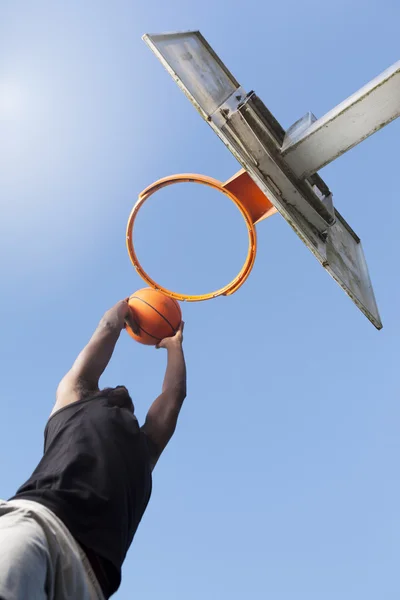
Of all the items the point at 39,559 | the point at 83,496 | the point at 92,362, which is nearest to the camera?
the point at 39,559

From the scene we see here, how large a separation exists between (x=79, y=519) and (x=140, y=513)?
804 millimetres

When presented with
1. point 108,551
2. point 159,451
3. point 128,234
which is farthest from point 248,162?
point 108,551

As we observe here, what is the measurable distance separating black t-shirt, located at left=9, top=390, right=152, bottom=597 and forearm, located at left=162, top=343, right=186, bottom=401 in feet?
3.02

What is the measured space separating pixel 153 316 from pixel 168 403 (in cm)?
107

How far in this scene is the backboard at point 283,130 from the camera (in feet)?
17.4

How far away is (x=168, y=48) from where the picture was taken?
5.36 meters

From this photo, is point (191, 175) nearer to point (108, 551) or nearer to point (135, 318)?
point (135, 318)

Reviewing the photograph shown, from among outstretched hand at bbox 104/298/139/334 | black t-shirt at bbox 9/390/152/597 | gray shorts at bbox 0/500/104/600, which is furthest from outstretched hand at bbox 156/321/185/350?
gray shorts at bbox 0/500/104/600

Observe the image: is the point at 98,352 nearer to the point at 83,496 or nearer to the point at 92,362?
the point at 92,362

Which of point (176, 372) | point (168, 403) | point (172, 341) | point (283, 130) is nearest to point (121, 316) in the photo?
point (172, 341)

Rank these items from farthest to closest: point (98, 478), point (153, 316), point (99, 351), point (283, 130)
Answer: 1. point (153, 316)
2. point (283, 130)
3. point (99, 351)
4. point (98, 478)

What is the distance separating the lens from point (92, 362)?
5.61 metres

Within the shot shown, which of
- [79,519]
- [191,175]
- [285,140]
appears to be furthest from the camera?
[191,175]

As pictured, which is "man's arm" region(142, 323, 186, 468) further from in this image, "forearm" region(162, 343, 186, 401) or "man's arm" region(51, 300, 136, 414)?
"man's arm" region(51, 300, 136, 414)
